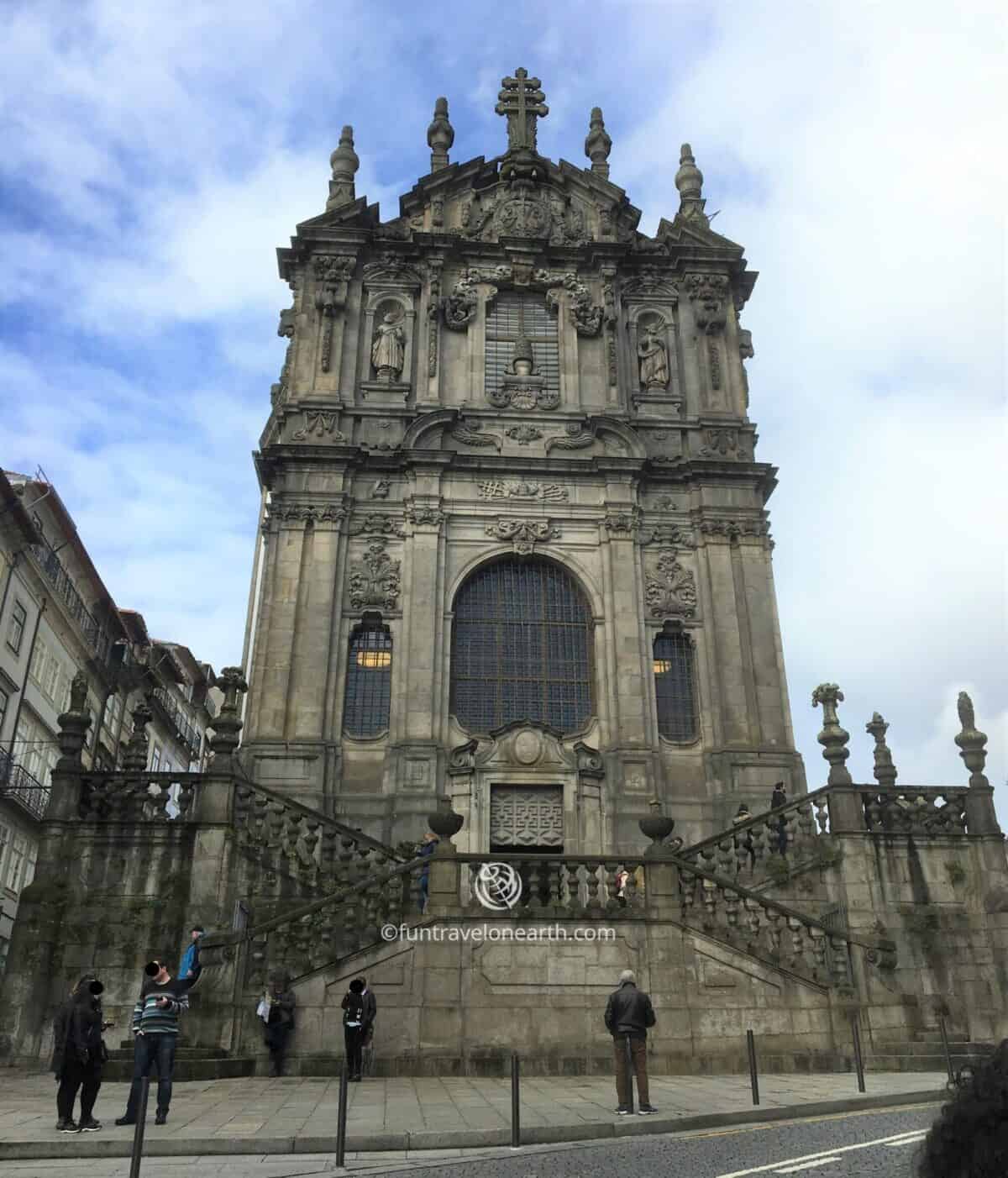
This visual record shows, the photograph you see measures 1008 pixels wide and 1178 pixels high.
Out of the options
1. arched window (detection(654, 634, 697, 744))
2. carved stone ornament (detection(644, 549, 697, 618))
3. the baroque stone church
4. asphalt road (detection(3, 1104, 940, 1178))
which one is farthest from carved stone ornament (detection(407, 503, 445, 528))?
asphalt road (detection(3, 1104, 940, 1178))

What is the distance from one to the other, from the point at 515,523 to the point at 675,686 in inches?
211

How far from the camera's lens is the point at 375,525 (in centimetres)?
2622

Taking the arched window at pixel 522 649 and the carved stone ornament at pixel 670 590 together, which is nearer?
the arched window at pixel 522 649

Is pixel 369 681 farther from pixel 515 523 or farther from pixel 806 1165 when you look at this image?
pixel 806 1165

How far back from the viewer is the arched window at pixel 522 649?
2462 cm

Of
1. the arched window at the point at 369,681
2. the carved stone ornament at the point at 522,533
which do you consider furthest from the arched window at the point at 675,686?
the arched window at the point at 369,681

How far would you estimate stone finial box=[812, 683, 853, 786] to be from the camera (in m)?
19.0

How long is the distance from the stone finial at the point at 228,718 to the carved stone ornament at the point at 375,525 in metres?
6.53

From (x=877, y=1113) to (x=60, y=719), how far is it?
14.4m

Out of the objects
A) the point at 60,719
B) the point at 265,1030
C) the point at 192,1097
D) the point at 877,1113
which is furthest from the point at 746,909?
the point at 60,719

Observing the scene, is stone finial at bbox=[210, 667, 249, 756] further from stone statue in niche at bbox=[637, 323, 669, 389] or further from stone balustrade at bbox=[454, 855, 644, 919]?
stone statue in niche at bbox=[637, 323, 669, 389]

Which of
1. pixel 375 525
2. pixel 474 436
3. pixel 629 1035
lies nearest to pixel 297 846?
pixel 629 1035

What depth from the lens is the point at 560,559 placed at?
26172 millimetres

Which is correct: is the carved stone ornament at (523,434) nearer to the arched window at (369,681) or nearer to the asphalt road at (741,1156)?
the arched window at (369,681)
